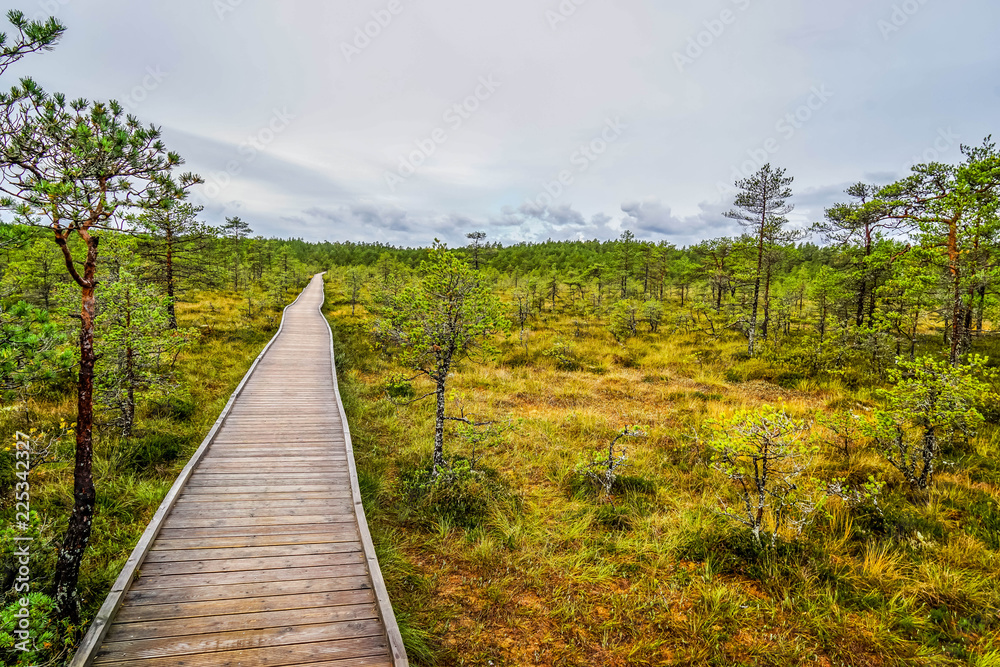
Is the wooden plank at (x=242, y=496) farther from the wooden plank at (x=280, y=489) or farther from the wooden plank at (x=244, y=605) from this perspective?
the wooden plank at (x=244, y=605)

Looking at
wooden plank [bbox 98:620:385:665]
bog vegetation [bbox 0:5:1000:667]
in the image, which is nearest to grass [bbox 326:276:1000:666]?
bog vegetation [bbox 0:5:1000:667]

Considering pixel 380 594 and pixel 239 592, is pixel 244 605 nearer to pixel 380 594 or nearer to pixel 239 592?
pixel 239 592

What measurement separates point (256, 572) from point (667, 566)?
5623 millimetres

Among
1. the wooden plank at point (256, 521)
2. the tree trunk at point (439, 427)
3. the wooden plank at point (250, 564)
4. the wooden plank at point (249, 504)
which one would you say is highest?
the tree trunk at point (439, 427)

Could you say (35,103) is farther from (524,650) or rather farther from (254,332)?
(254,332)

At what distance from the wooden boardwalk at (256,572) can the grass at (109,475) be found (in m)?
0.49

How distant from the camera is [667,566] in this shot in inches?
234

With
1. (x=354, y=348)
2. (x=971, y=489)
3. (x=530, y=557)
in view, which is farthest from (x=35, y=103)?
(x=354, y=348)

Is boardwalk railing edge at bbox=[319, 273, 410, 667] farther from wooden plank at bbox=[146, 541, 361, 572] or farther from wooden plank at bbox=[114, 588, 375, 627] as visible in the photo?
wooden plank at bbox=[146, 541, 361, 572]

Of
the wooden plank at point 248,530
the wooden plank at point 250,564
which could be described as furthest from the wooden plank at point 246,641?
the wooden plank at point 248,530

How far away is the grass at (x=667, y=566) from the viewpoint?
15.0ft

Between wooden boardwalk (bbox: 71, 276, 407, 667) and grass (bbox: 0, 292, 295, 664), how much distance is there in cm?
49

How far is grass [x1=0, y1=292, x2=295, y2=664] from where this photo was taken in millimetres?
4613

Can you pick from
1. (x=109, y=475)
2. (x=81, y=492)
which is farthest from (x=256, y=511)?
(x=109, y=475)
